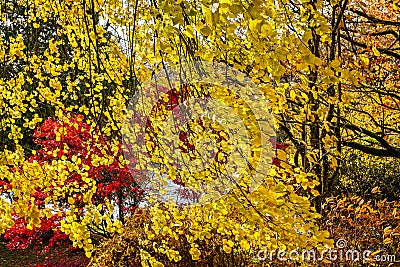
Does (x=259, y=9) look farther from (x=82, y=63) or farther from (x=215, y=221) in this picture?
(x=82, y=63)

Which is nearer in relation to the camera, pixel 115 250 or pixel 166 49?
pixel 166 49

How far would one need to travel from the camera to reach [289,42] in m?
1.44

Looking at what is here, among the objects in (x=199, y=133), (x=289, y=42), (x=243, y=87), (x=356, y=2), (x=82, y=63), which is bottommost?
(x=199, y=133)

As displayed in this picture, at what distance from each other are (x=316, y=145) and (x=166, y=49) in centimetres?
264

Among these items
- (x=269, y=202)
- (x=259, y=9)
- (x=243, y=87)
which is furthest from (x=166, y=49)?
(x=243, y=87)

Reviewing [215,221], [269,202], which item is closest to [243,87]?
[215,221]

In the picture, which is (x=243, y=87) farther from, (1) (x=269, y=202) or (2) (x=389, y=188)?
(2) (x=389, y=188)

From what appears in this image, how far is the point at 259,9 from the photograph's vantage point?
3.52ft

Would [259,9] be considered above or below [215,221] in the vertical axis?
above

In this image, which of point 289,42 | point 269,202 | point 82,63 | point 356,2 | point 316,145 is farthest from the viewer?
point 356,2

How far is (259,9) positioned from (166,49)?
0.36 meters

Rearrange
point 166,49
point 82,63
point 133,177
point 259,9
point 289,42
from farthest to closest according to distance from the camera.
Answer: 1. point 133,177
2. point 82,63
3. point 289,42
4. point 166,49
5. point 259,9

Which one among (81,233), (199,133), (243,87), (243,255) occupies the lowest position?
(243,255)

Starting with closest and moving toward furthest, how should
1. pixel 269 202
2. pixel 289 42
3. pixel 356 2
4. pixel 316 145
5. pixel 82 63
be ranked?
pixel 289 42
pixel 269 202
pixel 82 63
pixel 316 145
pixel 356 2
